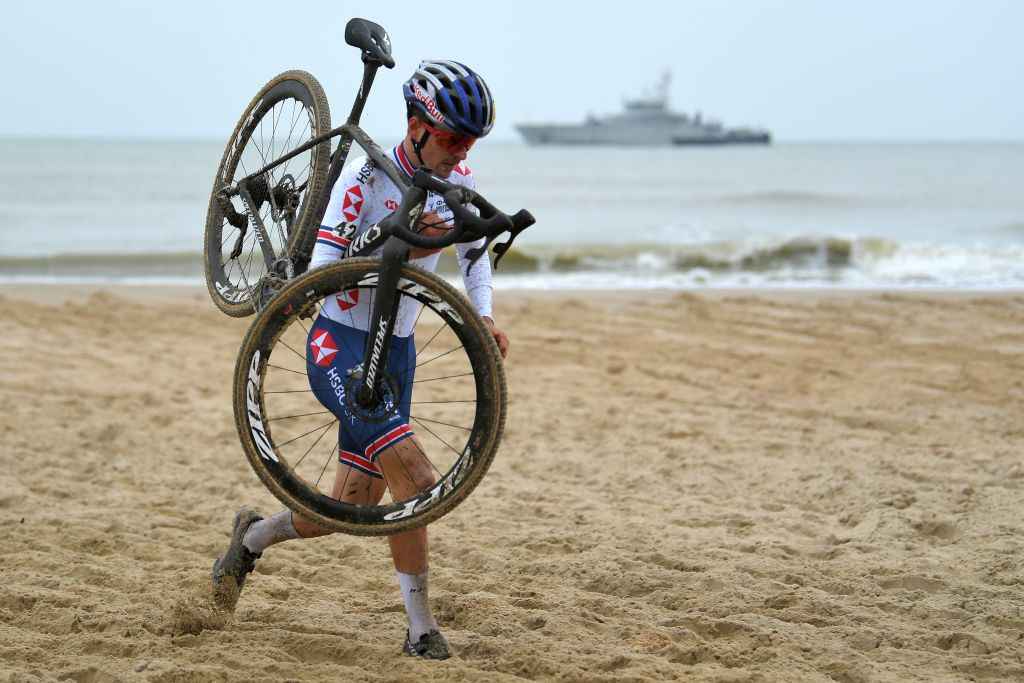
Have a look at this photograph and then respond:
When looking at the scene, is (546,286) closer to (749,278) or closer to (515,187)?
(749,278)

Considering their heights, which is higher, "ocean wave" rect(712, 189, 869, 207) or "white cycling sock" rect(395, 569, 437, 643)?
"ocean wave" rect(712, 189, 869, 207)

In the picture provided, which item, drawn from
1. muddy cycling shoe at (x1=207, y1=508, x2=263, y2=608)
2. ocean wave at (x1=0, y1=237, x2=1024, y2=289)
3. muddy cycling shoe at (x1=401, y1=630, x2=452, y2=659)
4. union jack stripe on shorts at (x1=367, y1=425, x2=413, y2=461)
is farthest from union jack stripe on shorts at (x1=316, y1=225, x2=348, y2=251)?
ocean wave at (x1=0, y1=237, x2=1024, y2=289)

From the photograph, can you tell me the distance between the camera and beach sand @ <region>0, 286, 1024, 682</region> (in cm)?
388

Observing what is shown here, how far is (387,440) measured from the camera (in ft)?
11.8

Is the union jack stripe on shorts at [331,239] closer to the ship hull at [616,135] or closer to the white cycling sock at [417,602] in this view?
the white cycling sock at [417,602]

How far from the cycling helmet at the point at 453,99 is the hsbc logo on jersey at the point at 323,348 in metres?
0.84

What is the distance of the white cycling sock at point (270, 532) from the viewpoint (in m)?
4.04

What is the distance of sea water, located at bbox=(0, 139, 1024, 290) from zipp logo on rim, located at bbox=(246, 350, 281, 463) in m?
11.7

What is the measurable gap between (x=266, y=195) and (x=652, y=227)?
67.6 ft

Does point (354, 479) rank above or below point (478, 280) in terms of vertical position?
below

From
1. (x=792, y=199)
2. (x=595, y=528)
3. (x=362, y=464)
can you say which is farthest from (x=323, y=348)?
(x=792, y=199)

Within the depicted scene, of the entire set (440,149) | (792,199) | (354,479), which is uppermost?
(792,199)

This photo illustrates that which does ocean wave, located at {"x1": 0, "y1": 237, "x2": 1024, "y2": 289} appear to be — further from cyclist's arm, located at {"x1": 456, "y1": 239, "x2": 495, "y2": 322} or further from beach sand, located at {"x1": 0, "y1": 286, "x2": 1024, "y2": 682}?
cyclist's arm, located at {"x1": 456, "y1": 239, "x2": 495, "y2": 322}

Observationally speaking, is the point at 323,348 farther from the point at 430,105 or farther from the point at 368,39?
the point at 368,39
